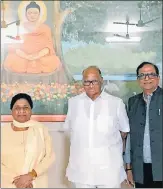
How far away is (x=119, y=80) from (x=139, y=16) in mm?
693

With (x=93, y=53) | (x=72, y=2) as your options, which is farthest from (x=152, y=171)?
(x=72, y=2)

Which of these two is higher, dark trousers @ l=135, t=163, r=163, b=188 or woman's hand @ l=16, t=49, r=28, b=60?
woman's hand @ l=16, t=49, r=28, b=60

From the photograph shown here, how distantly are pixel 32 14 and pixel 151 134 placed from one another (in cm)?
179

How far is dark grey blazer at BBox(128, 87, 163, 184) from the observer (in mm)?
2758

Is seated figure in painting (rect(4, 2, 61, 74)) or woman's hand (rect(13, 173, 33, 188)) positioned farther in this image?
seated figure in painting (rect(4, 2, 61, 74))

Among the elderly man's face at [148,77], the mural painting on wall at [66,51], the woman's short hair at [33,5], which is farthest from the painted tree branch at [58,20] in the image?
the elderly man's face at [148,77]

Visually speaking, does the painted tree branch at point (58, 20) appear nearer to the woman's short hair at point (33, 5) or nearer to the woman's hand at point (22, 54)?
the woman's short hair at point (33, 5)

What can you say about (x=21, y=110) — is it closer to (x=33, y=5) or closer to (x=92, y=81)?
(x=92, y=81)

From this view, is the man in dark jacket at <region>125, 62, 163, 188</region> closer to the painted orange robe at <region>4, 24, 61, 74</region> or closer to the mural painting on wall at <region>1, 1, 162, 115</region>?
the mural painting on wall at <region>1, 1, 162, 115</region>

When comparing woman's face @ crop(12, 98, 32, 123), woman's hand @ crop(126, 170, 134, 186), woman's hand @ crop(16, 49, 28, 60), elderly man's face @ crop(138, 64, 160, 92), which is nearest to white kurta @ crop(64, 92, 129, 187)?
woman's hand @ crop(126, 170, 134, 186)

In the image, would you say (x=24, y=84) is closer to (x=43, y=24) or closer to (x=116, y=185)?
(x=43, y=24)

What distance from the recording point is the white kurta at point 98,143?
282 cm

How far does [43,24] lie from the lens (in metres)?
3.63

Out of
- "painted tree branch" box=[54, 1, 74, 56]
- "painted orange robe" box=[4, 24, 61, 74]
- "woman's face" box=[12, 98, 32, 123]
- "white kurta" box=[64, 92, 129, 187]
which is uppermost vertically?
"painted tree branch" box=[54, 1, 74, 56]
